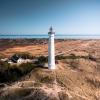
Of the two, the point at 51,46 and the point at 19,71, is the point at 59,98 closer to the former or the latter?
the point at 51,46

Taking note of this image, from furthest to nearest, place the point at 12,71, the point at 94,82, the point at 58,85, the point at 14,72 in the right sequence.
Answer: the point at 12,71
the point at 14,72
the point at 94,82
the point at 58,85

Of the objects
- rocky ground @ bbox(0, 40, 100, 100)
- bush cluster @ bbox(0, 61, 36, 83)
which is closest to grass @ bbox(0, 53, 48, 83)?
bush cluster @ bbox(0, 61, 36, 83)

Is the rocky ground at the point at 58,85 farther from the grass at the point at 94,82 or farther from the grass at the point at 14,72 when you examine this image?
the grass at the point at 14,72

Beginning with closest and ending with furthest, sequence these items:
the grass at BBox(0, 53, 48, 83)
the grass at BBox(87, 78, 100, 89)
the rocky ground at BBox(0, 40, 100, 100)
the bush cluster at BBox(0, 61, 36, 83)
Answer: the rocky ground at BBox(0, 40, 100, 100), the grass at BBox(87, 78, 100, 89), the grass at BBox(0, 53, 48, 83), the bush cluster at BBox(0, 61, 36, 83)

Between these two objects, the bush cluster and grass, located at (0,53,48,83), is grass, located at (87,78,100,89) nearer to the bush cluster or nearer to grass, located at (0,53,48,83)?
grass, located at (0,53,48,83)

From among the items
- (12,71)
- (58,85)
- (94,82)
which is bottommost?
(94,82)

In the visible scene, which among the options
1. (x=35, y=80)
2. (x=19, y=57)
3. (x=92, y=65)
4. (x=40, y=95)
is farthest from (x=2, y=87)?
(x=19, y=57)

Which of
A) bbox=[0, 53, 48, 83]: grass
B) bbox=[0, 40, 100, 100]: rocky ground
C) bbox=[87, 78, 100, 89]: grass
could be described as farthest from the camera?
bbox=[0, 53, 48, 83]: grass

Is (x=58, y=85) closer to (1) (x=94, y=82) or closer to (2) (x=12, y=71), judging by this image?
(1) (x=94, y=82)

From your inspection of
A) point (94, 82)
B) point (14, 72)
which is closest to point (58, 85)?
point (94, 82)

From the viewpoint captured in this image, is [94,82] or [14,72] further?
[14,72]

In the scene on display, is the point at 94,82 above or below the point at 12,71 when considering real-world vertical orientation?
below

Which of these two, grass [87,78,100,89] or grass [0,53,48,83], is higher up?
grass [0,53,48,83]

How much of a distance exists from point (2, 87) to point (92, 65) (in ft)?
38.6
